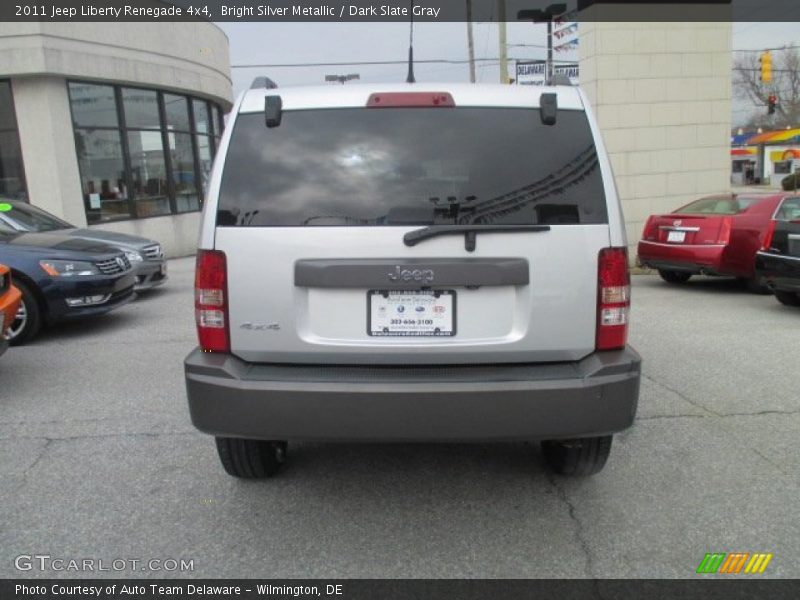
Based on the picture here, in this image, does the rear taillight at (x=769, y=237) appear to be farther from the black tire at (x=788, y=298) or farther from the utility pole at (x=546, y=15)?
the utility pole at (x=546, y=15)

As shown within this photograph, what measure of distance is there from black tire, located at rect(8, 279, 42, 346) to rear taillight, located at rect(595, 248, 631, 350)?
6140mm

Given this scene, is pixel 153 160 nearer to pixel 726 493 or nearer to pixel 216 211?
pixel 216 211

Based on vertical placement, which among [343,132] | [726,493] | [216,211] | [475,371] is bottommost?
[726,493]

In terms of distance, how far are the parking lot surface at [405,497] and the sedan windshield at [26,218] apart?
3.77 m

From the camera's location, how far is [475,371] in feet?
9.38

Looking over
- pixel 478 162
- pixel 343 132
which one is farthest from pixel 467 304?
pixel 343 132

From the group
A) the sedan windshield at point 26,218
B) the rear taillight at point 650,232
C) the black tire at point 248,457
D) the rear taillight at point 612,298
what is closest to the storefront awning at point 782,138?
the rear taillight at point 650,232

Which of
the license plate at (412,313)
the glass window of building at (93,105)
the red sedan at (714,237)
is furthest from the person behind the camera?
the glass window of building at (93,105)

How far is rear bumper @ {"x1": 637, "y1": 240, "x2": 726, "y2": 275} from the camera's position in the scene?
366 inches

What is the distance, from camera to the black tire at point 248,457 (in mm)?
3324

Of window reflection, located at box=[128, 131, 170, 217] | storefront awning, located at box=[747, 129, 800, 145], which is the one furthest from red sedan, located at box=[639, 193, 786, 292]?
storefront awning, located at box=[747, 129, 800, 145]

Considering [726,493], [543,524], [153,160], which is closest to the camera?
[543,524]

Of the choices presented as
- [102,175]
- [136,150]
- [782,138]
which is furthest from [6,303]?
[782,138]
